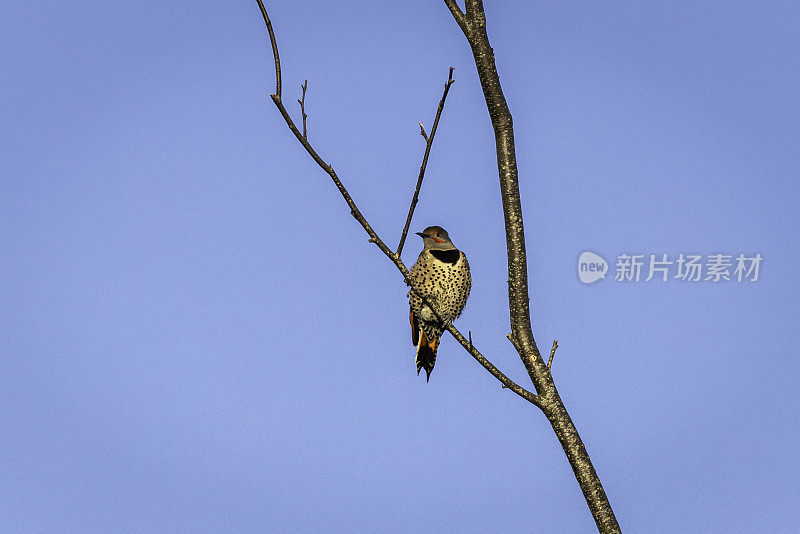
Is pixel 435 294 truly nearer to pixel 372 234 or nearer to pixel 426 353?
pixel 426 353

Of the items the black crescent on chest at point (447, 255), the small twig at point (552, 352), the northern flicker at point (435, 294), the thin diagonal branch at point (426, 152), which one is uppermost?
the black crescent on chest at point (447, 255)

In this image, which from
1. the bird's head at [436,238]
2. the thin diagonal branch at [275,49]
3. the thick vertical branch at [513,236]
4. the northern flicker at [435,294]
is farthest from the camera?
the bird's head at [436,238]

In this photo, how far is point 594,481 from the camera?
9.45 ft

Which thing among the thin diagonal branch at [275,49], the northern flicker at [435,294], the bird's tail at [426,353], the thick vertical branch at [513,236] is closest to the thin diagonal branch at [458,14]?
the thick vertical branch at [513,236]

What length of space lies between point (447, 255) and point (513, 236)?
1.99m

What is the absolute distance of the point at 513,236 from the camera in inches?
118

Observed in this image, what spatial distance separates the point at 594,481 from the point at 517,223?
961mm

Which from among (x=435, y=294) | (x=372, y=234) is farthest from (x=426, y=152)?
(x=435, y=294)

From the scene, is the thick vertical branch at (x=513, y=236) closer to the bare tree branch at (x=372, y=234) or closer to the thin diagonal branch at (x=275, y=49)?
the bare tree branch at (x=372, y=234)

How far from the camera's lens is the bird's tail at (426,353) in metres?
4.93

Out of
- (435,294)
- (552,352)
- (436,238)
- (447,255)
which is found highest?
(436,238)

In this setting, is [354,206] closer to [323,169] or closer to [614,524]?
[323,169]

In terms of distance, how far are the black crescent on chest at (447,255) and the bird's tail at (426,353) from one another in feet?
1.49

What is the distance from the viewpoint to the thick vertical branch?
2.96m
